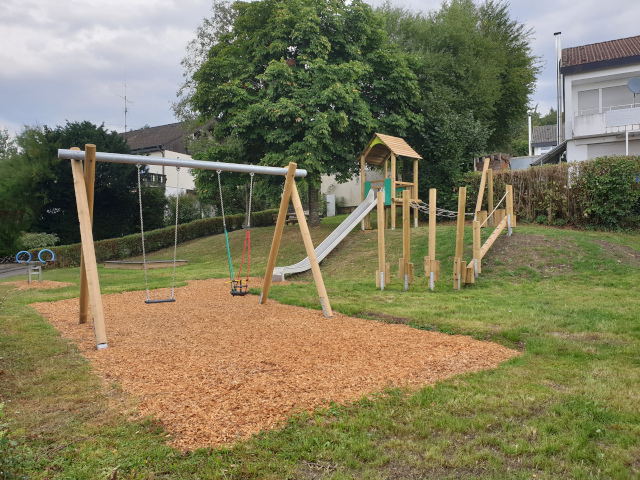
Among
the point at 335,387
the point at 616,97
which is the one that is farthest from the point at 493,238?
the point at 616,97

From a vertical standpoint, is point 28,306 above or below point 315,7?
below

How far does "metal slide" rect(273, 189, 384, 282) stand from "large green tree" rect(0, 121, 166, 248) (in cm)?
1537

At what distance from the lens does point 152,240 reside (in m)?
24.8

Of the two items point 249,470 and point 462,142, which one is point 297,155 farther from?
point 249,470

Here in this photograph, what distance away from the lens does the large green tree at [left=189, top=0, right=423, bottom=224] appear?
1769 cm

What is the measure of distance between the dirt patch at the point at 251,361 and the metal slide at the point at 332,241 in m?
5.06

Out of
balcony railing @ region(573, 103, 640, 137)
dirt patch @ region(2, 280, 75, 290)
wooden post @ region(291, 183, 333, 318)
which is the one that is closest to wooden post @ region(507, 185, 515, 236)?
wooden post @ region(291, 183, 333, 318)

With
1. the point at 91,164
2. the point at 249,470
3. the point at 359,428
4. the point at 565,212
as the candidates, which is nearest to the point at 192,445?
the point at 249,470

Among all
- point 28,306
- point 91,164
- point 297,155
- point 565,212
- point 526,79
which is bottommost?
point 28,306

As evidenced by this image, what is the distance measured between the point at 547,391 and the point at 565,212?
14.2 m

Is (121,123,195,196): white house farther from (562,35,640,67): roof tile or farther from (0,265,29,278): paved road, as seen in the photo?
(562,35,640,67): roof tile

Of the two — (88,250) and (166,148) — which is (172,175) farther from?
(88,250)

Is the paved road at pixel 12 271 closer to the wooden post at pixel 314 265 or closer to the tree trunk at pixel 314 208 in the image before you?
the tree trunk at pixel 314 208

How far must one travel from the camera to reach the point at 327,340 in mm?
6297
